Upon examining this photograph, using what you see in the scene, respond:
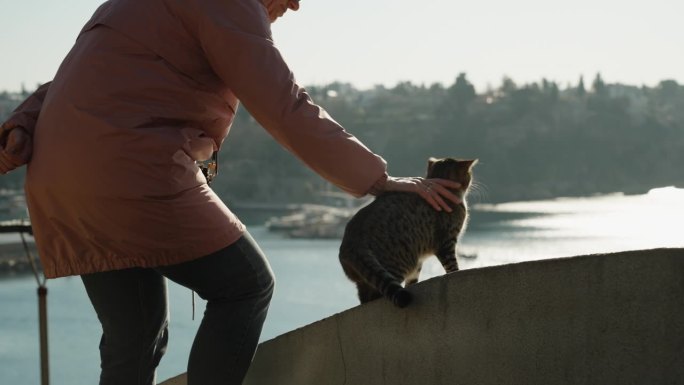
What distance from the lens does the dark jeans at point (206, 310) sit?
1.26 metres

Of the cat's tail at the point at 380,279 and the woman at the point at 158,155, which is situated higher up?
the woman at the point at 158,155

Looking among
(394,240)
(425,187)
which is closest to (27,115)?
(425,187)

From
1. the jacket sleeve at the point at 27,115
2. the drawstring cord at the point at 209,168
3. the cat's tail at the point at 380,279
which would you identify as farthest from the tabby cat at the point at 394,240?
the jacket sleeve at the point at 27,115

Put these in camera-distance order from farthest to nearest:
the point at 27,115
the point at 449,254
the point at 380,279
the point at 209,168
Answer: the point at 449,254 < the point at 380,279 < the point at 209,168 < the point at 27,115

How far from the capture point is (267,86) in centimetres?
125

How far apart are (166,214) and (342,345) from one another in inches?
24.0

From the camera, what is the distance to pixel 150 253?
123 centimetres

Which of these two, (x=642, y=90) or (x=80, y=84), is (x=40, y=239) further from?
(x=642, y=90)

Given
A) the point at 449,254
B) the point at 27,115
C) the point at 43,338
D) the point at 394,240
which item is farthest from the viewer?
the point at 43,338

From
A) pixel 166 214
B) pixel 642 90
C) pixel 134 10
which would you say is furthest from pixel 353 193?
pixel 642 90

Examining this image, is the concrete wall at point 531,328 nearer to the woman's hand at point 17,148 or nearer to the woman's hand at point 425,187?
the woman's hand at point 425,187

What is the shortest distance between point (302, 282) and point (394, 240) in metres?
28.2

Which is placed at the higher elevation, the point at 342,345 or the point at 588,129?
the point at 342,345

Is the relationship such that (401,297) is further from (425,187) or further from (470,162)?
(470,162)
